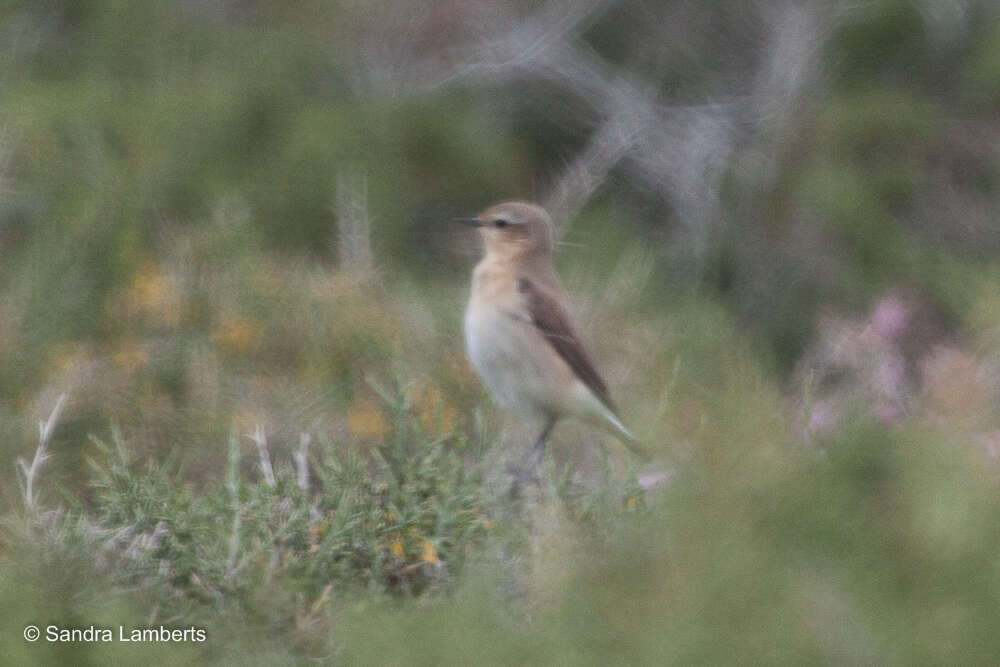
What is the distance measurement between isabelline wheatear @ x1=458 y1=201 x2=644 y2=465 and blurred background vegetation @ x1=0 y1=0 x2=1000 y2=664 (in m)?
0.11

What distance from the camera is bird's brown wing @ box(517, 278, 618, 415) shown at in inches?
177

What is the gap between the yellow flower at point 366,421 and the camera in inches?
145

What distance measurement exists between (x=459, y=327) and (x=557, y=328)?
513mm

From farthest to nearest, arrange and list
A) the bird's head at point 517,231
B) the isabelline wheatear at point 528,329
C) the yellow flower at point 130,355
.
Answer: the bird's head at point 517,231 → the isabelline wheatear at point 528,329 → the yellow flower at point 130,355

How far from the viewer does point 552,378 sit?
4.50 metres

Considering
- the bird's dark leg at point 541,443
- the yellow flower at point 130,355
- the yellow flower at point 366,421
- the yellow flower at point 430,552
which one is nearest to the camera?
the yellow flower at point 430,552

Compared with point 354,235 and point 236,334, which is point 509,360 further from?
point 354,235

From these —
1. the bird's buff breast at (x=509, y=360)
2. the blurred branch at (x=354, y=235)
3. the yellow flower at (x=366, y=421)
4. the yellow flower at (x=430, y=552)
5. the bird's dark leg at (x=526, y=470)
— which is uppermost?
the yellow flower at (x=430, y=552)

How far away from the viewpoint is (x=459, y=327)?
495cm

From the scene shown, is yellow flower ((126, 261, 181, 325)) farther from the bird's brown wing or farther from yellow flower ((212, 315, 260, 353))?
the bird's brown wing

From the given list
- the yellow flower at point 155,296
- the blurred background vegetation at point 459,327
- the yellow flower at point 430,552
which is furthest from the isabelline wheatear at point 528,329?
Answer: the yellow flower at point 430,552

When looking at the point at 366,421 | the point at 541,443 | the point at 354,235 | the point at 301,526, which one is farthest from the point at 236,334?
the point at 301,526

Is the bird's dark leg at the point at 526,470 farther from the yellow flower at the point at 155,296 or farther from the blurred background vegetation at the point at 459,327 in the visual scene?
the yellow flower at the point at 155,296

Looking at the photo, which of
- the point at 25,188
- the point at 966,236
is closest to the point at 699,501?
the point at 25,188
